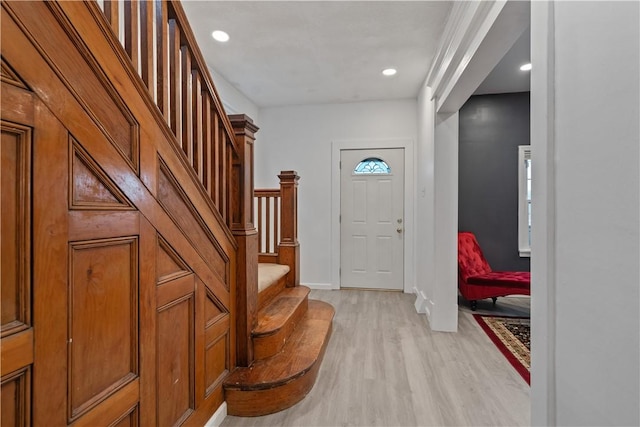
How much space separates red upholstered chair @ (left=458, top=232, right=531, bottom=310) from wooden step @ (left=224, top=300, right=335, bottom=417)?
7.05ft

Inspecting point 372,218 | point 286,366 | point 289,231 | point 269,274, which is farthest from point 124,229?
point 372,218

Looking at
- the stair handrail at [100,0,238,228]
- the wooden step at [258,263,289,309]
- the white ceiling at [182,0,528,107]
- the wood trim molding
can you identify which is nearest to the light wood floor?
the wooden step at [258,263,289,309]

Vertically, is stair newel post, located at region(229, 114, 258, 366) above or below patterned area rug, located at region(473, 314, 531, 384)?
above

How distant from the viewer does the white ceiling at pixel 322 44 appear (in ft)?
7.66

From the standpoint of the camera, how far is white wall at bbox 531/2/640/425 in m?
0.72

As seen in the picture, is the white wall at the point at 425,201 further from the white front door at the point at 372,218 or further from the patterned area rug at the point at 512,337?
the patterned area rug at the point at 512,337

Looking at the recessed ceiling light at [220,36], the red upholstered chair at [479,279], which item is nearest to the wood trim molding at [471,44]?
the red upholstered chair at [479,279]

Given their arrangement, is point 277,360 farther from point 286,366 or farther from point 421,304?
point 421,304

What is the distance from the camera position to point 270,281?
2.47 meters

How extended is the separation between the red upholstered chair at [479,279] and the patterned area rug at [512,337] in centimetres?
25

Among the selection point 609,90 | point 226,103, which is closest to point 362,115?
point 226,103

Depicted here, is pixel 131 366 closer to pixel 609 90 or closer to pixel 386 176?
pixel 609 90

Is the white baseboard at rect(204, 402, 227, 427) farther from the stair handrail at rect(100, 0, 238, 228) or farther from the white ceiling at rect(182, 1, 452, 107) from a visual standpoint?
the white ceiling at rect(182, 1, 452, 107)

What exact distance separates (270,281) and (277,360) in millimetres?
675
